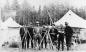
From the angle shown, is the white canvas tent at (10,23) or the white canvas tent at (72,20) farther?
the white canvas tent at (10,23)

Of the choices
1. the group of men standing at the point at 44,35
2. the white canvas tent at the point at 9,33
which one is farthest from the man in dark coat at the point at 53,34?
the white canvas tent at the point at 9,33

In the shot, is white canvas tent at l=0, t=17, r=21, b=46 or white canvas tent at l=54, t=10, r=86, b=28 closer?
white canvas tent at l=54, t=10, r=86, b=28

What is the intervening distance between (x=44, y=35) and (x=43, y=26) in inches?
3.3

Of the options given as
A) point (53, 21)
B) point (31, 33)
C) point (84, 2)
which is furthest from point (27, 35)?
point (84, 2)

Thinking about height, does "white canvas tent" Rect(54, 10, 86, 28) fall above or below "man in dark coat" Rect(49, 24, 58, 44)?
above

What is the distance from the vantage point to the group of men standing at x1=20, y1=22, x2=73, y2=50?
170cm

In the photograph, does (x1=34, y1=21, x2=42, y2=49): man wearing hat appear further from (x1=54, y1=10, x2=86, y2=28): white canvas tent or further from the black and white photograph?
(x1=54, y1=10, x2=86, y2=28): white canvas tent

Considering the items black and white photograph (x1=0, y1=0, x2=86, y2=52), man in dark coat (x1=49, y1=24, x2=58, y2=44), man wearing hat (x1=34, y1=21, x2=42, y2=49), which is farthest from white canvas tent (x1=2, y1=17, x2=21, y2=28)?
man in dark coat (x1=49, y1=24, x2=58, y2=44)

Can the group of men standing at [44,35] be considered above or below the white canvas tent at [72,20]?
below

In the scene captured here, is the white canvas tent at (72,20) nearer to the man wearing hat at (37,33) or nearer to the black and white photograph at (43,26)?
the black and white photograph at (43,26)

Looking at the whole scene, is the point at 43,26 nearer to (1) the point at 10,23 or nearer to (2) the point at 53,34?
(2) the point at 53,34

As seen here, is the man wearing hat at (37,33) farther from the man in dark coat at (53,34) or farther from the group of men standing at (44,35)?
the man in dark coat at (53,34)

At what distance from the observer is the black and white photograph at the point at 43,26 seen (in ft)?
5.52

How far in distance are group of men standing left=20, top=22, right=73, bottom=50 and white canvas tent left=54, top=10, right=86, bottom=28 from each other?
Answer: 0.12 ft
